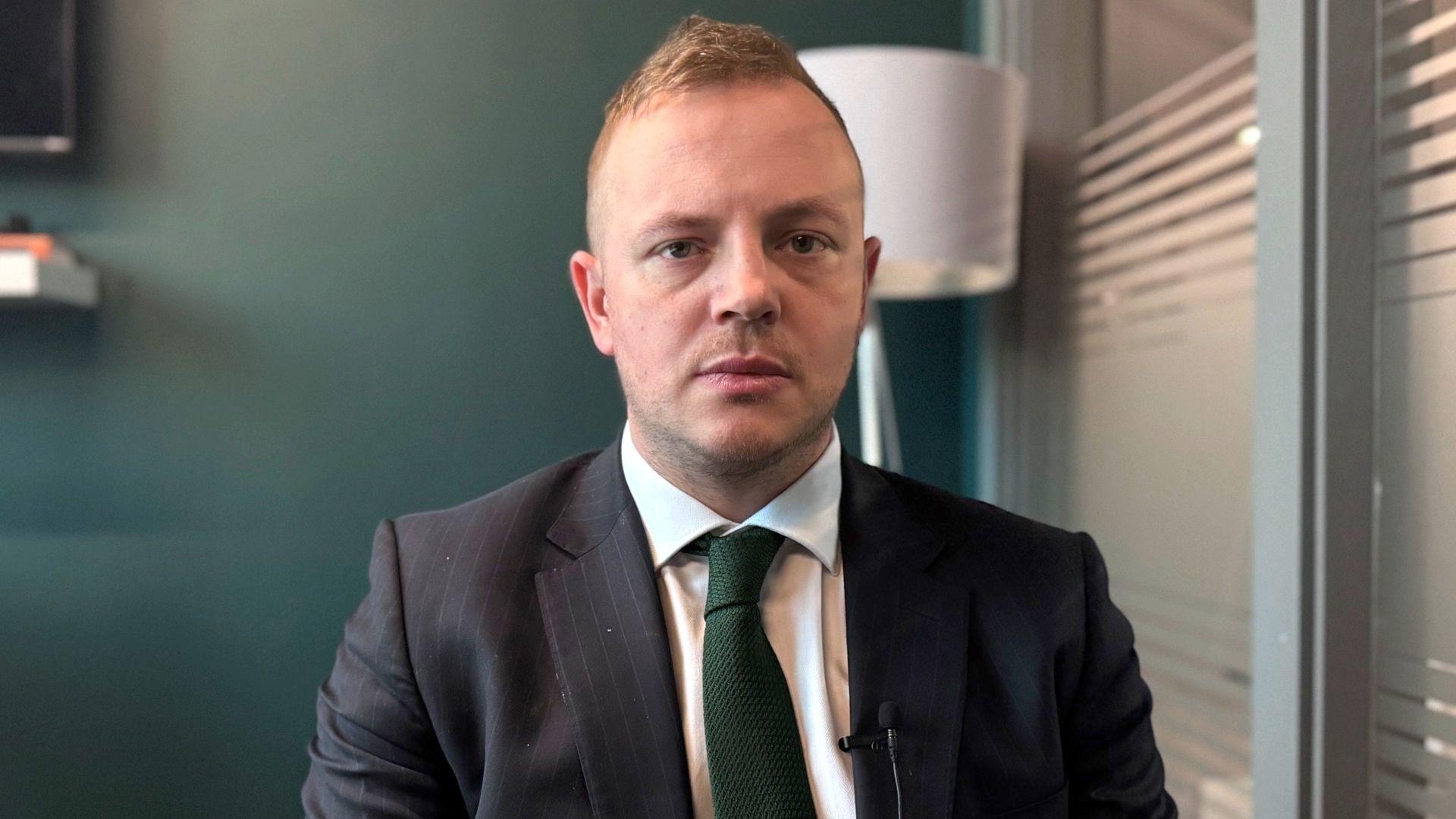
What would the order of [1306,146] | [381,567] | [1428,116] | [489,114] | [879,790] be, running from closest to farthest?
Answer: [879,790] → [381,567] → [1428,116] → [1306,146] → [489,114]

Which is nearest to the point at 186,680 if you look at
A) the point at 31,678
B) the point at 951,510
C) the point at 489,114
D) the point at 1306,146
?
the point at 31,678

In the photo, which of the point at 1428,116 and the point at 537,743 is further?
the point at 1428,116

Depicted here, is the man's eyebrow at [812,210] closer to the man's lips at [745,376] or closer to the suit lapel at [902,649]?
the man's lips at [745,376]

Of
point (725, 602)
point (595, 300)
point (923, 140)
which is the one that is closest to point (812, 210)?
point (595, 300)

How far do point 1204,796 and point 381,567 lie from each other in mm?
1505

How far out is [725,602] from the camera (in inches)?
44.0

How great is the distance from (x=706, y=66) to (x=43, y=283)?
5.43 feet

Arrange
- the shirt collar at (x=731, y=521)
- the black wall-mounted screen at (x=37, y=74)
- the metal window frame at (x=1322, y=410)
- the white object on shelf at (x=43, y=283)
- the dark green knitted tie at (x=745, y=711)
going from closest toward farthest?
the dark green knitted tie at (x=745, y=711), the shirt collar at (x=731, y=521), the metal window frame at (x=1322, y=410), the white object on shelf at (x=43, y=283), the black wall-mounted screen at (x=37, y=74)

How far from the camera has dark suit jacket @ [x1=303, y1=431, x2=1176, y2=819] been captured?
1.08 meters

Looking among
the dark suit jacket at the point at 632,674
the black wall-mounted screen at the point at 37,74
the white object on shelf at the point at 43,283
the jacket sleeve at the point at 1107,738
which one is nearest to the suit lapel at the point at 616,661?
the dark suit jacket at the point at 632,674

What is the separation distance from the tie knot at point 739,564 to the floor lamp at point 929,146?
1.18 metres

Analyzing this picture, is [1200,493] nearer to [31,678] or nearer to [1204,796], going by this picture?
[1204,796]

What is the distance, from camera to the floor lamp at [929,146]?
229 cm

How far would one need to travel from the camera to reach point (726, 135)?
1.09 metres
